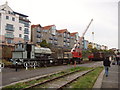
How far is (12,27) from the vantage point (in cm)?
4803

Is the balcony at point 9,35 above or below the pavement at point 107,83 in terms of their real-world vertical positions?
above

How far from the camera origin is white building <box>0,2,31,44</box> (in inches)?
1797

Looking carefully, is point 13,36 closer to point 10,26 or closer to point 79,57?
point 10,26

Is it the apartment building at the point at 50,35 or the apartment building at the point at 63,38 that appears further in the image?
the apartment building at the point at 63,38

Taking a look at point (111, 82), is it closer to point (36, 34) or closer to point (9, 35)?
point (9, 35)

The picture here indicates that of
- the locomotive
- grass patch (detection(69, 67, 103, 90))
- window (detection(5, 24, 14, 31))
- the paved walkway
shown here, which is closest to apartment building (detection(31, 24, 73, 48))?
window (detection(5, 24, 14, 31))

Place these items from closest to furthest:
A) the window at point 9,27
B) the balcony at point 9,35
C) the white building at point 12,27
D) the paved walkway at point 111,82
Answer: the paved walkway at point 111,82, the white building at point 12,27, the balcony at point 9,35, the window at point 9,27

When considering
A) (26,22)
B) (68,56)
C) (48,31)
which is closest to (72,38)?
(48,31)

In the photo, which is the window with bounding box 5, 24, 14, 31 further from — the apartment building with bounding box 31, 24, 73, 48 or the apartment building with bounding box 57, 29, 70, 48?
the apartment building with bounding box 57, 29, 70, 48

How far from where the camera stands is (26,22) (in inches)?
2128

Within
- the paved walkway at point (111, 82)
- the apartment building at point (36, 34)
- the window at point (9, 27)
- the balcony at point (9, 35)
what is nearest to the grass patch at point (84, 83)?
the paved walkway at point (111, 82)

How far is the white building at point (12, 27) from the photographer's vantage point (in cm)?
4566

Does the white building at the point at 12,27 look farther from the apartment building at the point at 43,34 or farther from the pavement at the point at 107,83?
the pavement at the point at 107,83

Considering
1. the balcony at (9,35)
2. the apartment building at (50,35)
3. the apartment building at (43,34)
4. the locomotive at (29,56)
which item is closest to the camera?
the locomotive at (29,56)
